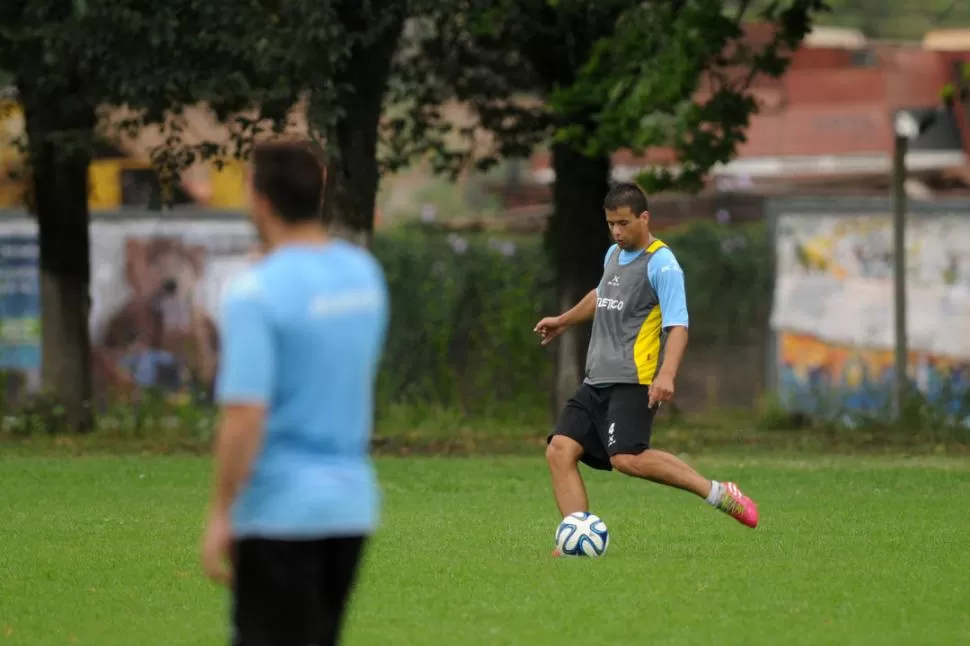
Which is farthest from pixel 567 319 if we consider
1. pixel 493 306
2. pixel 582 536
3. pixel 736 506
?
pixel 493 306

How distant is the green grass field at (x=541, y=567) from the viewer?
26.2 feet

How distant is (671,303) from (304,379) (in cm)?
522

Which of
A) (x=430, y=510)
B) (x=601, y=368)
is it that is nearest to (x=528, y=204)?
(x=430, y=510)

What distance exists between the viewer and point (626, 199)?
32.8 ft

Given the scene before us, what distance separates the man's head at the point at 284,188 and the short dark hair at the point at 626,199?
501 cm

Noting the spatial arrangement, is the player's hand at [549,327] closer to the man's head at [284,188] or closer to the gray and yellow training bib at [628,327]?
the gray and yellow training bib at [628,327]

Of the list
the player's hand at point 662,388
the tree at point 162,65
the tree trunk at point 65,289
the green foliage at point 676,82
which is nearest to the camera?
the player's hand at point 662,388

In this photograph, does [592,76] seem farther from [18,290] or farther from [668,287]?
[18,290]

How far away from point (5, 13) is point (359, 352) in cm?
1412

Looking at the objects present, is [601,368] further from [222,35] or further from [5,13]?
[5,13]

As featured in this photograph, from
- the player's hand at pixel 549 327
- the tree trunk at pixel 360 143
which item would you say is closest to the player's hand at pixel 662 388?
the player's hand at pixel 549 327

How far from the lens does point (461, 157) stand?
22359 millimetres

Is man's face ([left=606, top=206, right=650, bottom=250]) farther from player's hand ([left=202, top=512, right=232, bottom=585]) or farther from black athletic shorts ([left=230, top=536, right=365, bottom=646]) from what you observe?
player's hand ([left=202, top=512, right=232, bottom=585])

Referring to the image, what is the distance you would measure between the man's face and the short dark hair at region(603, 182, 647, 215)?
0.02 meters
